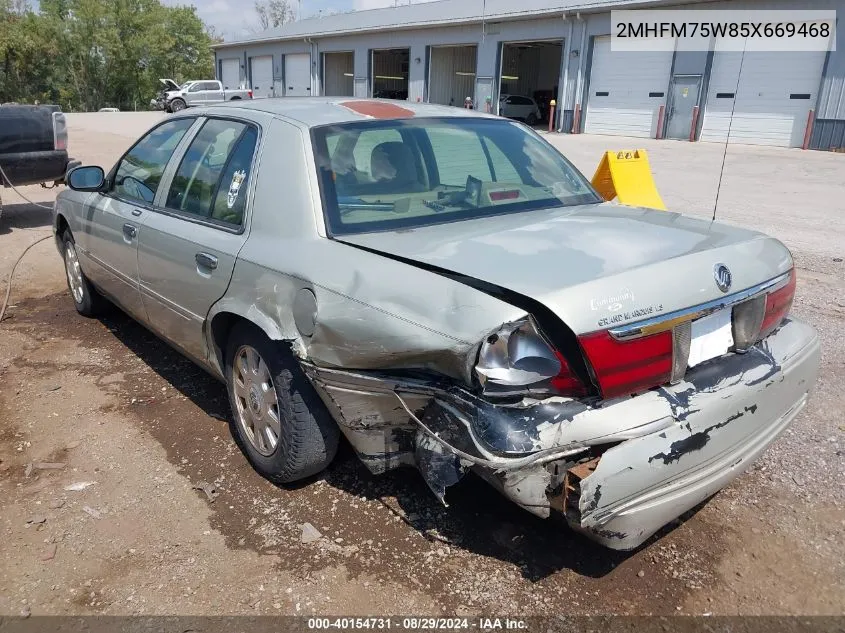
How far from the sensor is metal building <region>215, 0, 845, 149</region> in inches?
848

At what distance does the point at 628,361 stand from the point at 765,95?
933 inches

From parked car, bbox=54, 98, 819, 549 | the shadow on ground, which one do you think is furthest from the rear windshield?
the shadow on ground

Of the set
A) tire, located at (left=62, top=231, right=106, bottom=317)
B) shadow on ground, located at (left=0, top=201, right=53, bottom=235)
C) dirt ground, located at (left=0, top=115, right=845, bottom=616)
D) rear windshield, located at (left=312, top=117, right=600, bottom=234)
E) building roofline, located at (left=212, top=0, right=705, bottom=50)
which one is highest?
building roofline, located at (left=212, top=0, right=705, bottom=50)

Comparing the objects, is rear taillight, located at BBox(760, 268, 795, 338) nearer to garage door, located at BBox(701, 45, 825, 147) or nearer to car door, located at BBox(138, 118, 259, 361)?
car door, located at BBox(138, 118, 259, 361)

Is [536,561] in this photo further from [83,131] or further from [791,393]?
[83,131]

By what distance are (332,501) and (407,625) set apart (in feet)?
2.65

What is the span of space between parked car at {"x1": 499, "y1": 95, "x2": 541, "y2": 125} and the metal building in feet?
0.72

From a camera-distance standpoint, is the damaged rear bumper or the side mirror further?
the side mirror

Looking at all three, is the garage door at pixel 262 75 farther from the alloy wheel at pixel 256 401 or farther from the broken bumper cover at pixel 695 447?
the broken bumper cover at pixel 695 447

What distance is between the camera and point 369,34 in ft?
109

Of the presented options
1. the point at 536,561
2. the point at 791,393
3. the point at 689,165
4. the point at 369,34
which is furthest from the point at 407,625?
the point at 369,34

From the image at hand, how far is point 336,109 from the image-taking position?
→ 3.37 m

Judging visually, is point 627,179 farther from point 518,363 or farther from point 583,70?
point 583,70

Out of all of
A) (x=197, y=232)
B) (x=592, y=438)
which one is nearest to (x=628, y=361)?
(x=592, y=438)
